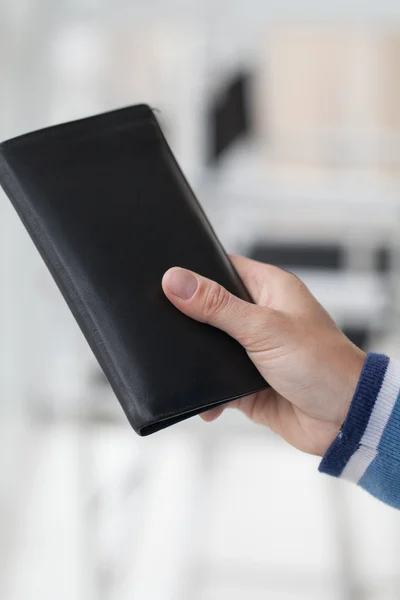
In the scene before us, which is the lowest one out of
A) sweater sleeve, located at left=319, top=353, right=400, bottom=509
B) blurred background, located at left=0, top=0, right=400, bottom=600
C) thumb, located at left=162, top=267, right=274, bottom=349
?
blurred background, located at left=0, top=0, right=400, bottom=600

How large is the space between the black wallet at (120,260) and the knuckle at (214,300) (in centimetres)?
2

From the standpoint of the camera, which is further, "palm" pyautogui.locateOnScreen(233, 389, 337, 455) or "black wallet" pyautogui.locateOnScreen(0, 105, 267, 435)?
"palm" pyautogui.locateOnScreen(233, 389, 337, 455)

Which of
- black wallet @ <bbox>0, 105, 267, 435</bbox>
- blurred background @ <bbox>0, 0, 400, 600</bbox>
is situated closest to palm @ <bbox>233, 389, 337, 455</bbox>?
black wallet @ <bbox>0, 105, 267, 435</bbox>

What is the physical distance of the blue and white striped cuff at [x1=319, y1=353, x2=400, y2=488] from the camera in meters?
0.76

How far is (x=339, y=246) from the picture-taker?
8.48ft

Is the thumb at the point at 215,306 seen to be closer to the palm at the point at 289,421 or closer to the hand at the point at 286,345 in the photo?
the hand at the point at 286,345

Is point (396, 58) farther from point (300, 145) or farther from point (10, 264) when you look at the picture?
point (10, 264)

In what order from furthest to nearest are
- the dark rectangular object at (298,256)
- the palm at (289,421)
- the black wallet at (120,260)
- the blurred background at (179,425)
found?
the dark rectangular object at (298,256) → the blurred background at (179,425) → the palm at (289,421) → the black wallet at (120,260)

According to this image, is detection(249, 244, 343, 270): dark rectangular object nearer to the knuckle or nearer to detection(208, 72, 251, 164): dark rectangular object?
detection(208, 72, 251, 164): dark rectangular object

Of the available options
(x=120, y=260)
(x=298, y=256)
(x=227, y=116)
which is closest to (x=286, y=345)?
(x=120, y=260)

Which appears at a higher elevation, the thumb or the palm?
the thumb

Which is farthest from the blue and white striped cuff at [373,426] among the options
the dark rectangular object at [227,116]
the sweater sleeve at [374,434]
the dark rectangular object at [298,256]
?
the dark rectangular object at [227,116]

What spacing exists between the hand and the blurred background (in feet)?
3.00

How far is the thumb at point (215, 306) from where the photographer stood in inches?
28.3
